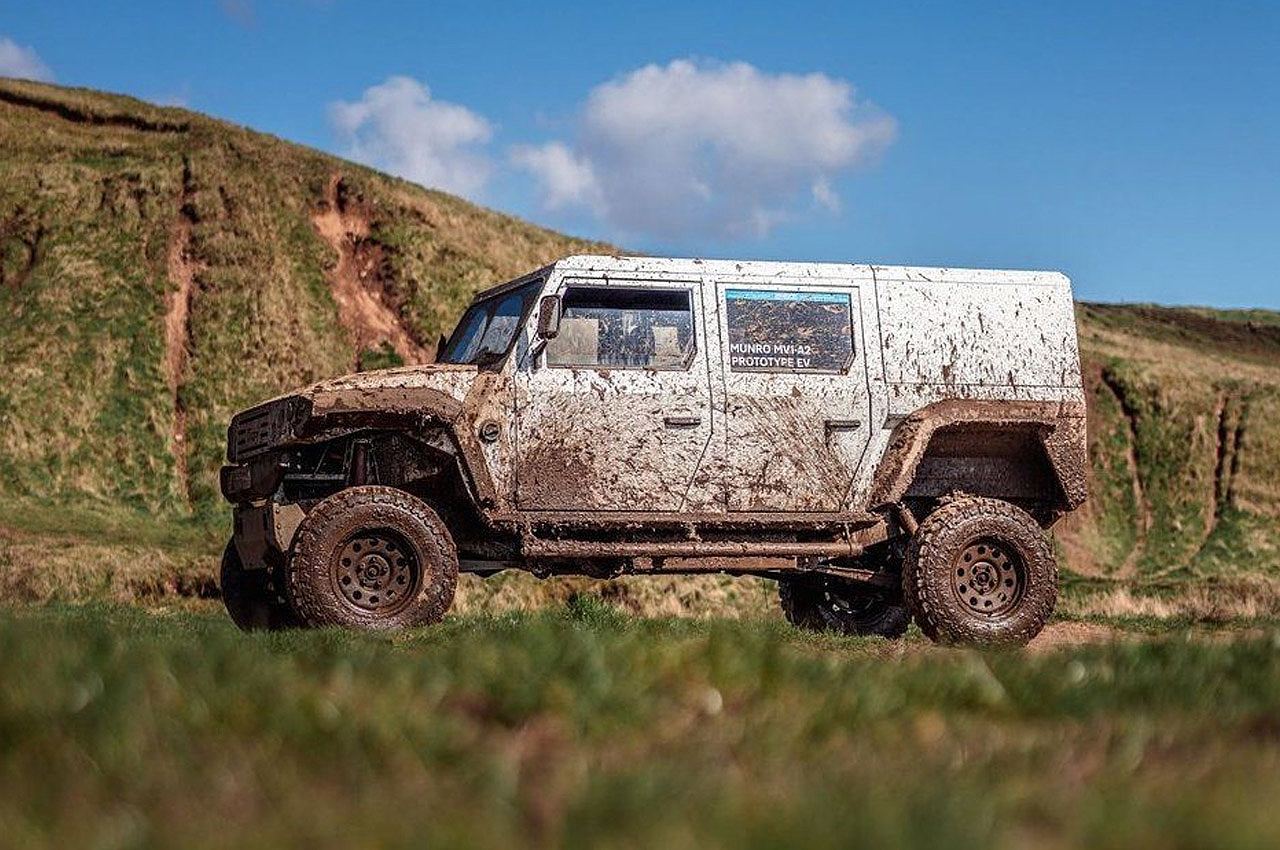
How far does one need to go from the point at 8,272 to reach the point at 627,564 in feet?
87.4

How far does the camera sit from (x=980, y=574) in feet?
39.3

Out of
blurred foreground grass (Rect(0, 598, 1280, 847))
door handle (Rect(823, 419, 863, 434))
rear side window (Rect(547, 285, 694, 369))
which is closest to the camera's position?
blurred foreground grass (Rect(0, 598, 1280, 847))

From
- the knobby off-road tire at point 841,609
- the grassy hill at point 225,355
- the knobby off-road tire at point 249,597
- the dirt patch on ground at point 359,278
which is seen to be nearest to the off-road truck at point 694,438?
the knobby off-road tire at point 249,597

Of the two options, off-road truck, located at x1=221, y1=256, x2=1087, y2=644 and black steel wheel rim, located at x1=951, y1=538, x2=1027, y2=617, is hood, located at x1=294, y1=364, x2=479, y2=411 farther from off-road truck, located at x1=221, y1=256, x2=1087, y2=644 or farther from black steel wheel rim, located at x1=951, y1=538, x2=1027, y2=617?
black steel wheel rim, located at x1=951, y1=538, x2=1027, y2=617

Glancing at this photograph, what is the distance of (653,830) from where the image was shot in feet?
10.8

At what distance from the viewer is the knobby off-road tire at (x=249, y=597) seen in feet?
42.7

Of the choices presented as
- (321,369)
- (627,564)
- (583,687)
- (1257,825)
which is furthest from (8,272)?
(1257,825)

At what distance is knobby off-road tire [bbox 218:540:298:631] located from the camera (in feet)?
42.7

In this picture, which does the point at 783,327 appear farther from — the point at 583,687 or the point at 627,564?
the point at 583,687

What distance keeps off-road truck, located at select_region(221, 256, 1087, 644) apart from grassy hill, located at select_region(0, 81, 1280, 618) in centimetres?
1073

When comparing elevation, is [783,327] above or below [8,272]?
below

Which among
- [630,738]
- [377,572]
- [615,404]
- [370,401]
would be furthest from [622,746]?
[615,404]

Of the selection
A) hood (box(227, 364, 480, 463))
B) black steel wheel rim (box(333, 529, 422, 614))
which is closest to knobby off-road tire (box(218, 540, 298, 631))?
hood (box(227, 364, 480, 463))

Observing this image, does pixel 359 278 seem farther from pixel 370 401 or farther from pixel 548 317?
pixel 370 401
